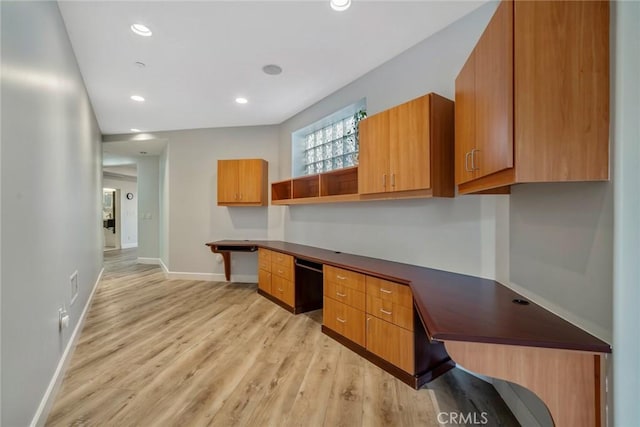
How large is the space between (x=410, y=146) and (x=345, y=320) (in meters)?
1.69

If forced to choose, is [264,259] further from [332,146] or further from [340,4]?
[340,4]

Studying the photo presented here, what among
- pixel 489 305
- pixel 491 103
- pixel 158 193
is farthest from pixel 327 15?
pixel 158 193

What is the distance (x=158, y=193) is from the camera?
667 cm

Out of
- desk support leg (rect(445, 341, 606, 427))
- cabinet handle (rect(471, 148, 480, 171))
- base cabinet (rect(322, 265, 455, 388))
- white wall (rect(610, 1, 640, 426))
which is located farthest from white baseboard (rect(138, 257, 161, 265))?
white wall (rect(610, 1, 640, 426))

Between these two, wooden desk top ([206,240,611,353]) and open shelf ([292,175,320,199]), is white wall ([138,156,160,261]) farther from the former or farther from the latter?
wooden desk top ([206,240,611,353])

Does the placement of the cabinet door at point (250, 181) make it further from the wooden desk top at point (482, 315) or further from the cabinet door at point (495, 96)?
the cabinet door at point (495, 96)

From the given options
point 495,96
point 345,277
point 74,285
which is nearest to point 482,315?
point 495,96

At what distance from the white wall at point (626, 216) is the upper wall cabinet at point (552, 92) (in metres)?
0.05

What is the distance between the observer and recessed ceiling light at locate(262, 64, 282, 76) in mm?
2924

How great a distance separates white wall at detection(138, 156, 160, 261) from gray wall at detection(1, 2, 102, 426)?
4526 millimetres

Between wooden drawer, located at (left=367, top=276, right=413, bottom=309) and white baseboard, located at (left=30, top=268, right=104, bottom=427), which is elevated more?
wooden drawer, located at (left=367, top=276, right=413, bottom=309)

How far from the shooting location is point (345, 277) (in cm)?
253

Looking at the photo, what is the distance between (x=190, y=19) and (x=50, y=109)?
4.13ft

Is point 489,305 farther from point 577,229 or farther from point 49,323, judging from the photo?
point 49,323
